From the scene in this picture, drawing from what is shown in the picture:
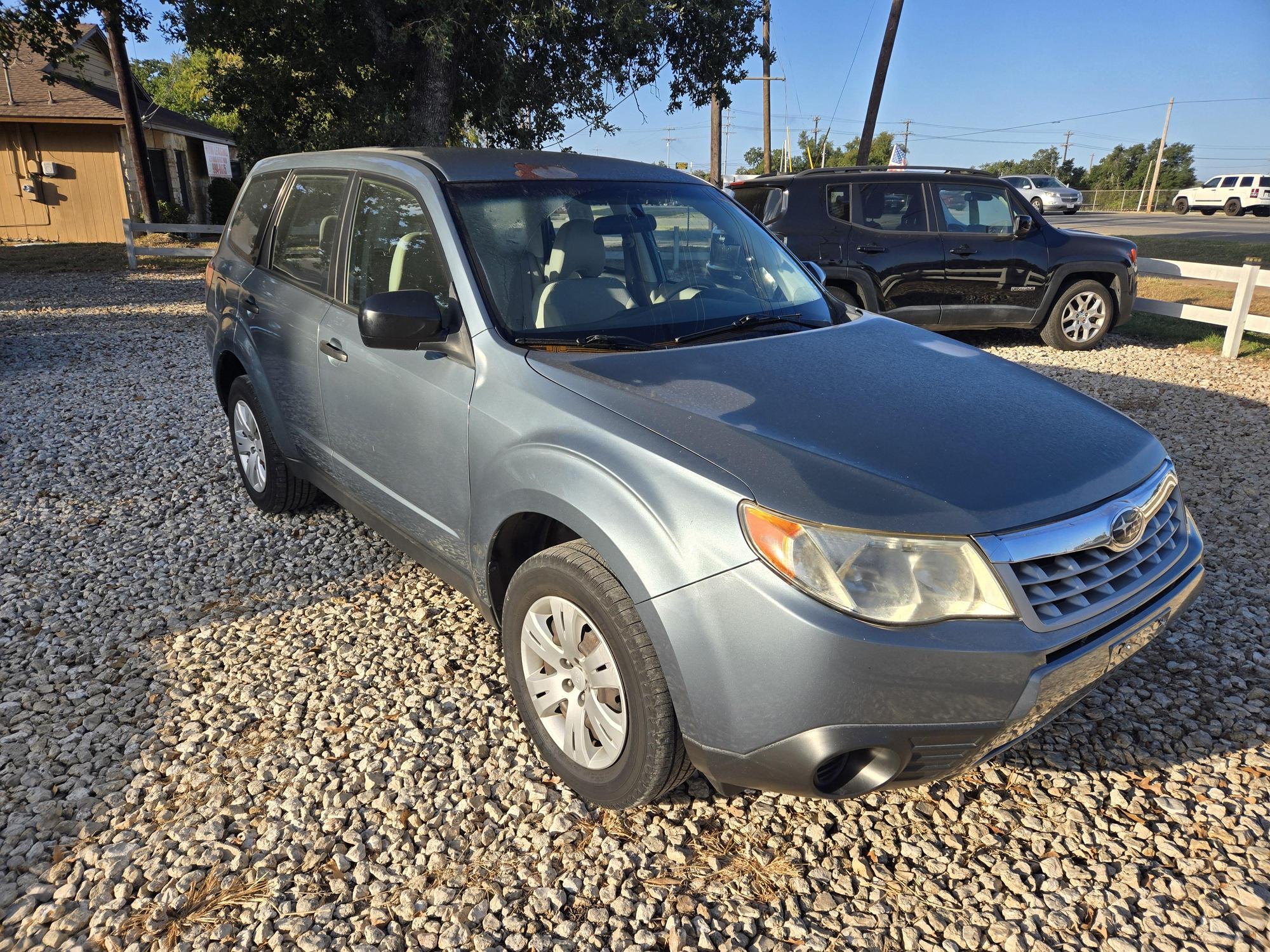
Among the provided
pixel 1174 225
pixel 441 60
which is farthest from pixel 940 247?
pixel 1174 225

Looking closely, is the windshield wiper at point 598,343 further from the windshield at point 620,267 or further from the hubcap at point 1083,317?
the hubcap at point 1083,317

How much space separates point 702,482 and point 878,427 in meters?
0.62

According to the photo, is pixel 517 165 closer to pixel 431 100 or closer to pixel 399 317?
pixel 399 317

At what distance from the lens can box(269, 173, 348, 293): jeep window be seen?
375 centimetres

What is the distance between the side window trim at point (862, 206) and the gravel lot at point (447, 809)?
5417 mm

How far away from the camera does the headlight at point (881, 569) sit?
79.5 inches

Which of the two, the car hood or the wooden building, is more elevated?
the wooden building

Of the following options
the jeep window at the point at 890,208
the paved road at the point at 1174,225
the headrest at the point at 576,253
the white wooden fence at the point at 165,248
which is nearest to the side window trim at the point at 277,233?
the headrest at the point at 576,253

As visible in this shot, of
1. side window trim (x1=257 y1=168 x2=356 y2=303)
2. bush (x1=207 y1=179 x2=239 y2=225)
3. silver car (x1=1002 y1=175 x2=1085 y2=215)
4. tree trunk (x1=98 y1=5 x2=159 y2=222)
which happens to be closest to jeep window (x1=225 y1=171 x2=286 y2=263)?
side window trim (x1=257 y1=168 x2=356 y2=303)

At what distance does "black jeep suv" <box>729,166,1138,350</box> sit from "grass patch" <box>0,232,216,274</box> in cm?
1376

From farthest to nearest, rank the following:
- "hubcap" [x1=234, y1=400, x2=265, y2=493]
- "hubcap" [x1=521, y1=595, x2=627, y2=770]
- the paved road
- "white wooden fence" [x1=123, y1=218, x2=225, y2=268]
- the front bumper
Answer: the paved road < "white wooden fence" [x1=123, y1=218, x2=225, y2=268] < "hubcap" [x1=234, y1=400, x2=265, y2=493] < "hubcap" [x1=521, y1=595, x2=627, y2=770] < the front bumper

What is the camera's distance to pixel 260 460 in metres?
4.75

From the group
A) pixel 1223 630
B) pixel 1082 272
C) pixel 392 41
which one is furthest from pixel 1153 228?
pixel 1223 630

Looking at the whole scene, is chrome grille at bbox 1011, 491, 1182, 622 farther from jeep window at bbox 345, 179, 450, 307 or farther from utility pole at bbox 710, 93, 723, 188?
utility pole at bbox 710, 93, 723, 188
